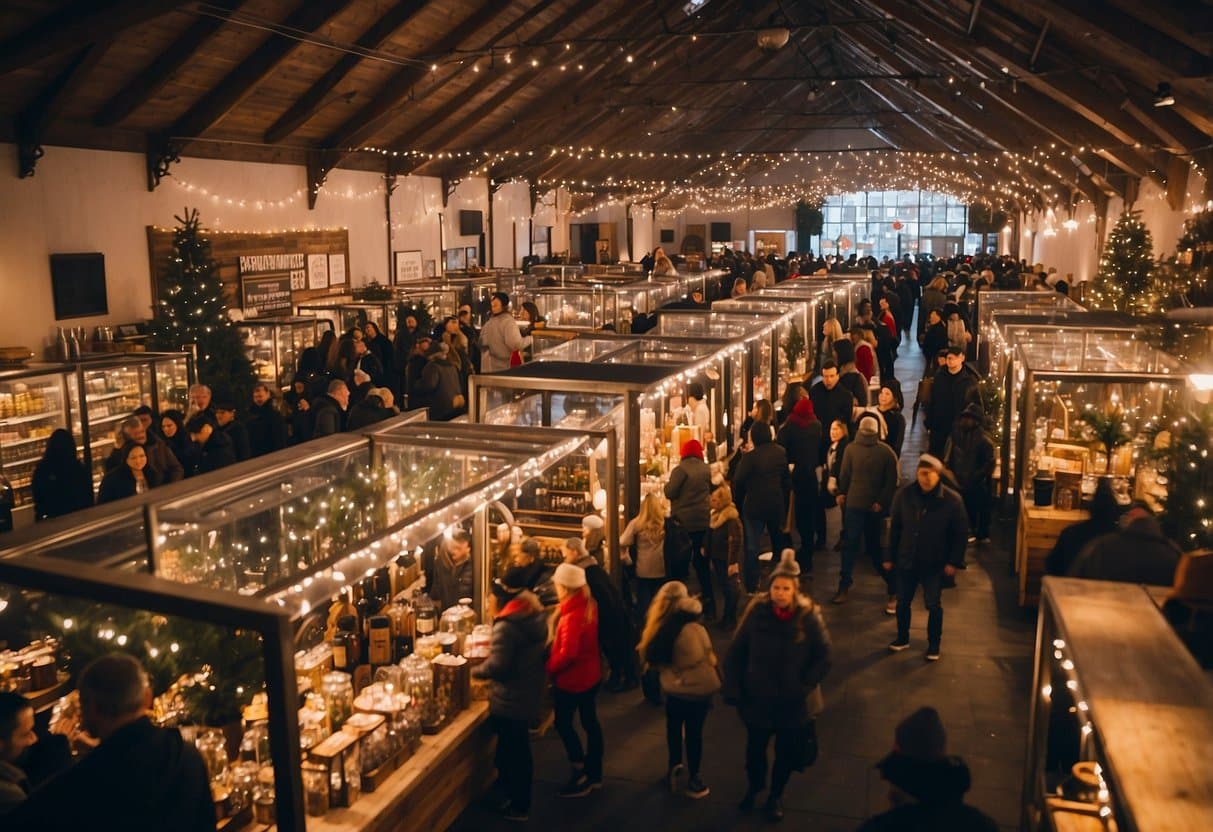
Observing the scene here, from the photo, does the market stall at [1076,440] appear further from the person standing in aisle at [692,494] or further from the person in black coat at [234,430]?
the person in black coat at [234,430]

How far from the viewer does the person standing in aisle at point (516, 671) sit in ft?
15.9

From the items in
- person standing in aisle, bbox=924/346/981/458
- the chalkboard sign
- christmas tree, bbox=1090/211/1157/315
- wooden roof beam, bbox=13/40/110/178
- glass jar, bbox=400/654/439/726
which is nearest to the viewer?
glass jar, bbox=400/654/439/726

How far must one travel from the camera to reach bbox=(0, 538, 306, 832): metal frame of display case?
3.28 m

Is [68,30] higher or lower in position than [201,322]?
higher

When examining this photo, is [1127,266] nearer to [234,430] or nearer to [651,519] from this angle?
[651,519]

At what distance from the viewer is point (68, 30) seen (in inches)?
354

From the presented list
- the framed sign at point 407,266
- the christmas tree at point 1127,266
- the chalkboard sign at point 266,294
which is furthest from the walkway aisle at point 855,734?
the framed sign at point 407,266

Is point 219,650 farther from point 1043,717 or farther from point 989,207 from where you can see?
point 989,207

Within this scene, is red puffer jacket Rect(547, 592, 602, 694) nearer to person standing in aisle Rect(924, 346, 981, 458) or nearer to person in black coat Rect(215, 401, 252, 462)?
person in black coat Rect(215, 401, 252, 462)

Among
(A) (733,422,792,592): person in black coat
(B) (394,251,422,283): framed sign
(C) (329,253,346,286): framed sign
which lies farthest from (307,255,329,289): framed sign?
(A) (733,422,792,592): person in black coat

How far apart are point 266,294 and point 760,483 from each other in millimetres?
10554

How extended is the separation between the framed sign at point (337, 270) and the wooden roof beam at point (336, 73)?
9.12 feet

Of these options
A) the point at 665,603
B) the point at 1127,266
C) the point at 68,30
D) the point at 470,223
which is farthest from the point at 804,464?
the point at 470,223

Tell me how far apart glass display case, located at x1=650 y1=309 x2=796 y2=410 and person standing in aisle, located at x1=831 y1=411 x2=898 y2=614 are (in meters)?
4.10
